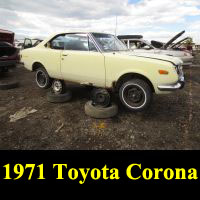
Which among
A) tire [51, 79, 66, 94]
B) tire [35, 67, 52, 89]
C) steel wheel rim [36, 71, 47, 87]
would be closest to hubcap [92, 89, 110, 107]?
tire [51, 79, 66, 94]

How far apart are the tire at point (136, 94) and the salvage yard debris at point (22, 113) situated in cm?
214

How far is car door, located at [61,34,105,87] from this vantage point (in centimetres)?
389

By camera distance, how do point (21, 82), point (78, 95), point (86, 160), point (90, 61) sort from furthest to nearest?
point (21, 82), point (78, 95), point (90, 61), point (86, 160)

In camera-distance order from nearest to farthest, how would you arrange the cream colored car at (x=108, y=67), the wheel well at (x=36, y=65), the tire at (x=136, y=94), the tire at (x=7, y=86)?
1. the cream colored car at (x=108, y=67)
2. the tire at (x=136, y=94)
3. the wheel well at (x=36, y=65)
4. the tire at (x=7, y=86)

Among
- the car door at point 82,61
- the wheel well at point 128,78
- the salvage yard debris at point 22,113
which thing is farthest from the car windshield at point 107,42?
→ the salvage yard debris at point 22,113

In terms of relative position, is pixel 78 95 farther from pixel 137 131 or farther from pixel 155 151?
pixel 155 151

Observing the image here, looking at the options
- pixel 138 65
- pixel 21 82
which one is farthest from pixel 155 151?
pixel 21 82

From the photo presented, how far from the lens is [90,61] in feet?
12.9

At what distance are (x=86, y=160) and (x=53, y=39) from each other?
11.3 ft

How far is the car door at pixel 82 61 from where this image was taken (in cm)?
389

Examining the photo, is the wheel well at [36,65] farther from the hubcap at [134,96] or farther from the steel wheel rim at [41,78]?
the hubcap at [134,96]

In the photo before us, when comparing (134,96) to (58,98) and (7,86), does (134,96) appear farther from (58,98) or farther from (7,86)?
(7,86)

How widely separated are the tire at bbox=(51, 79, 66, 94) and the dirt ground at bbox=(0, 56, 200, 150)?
395mm

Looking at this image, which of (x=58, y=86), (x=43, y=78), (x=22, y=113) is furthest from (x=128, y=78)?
(x=43, y=78)
